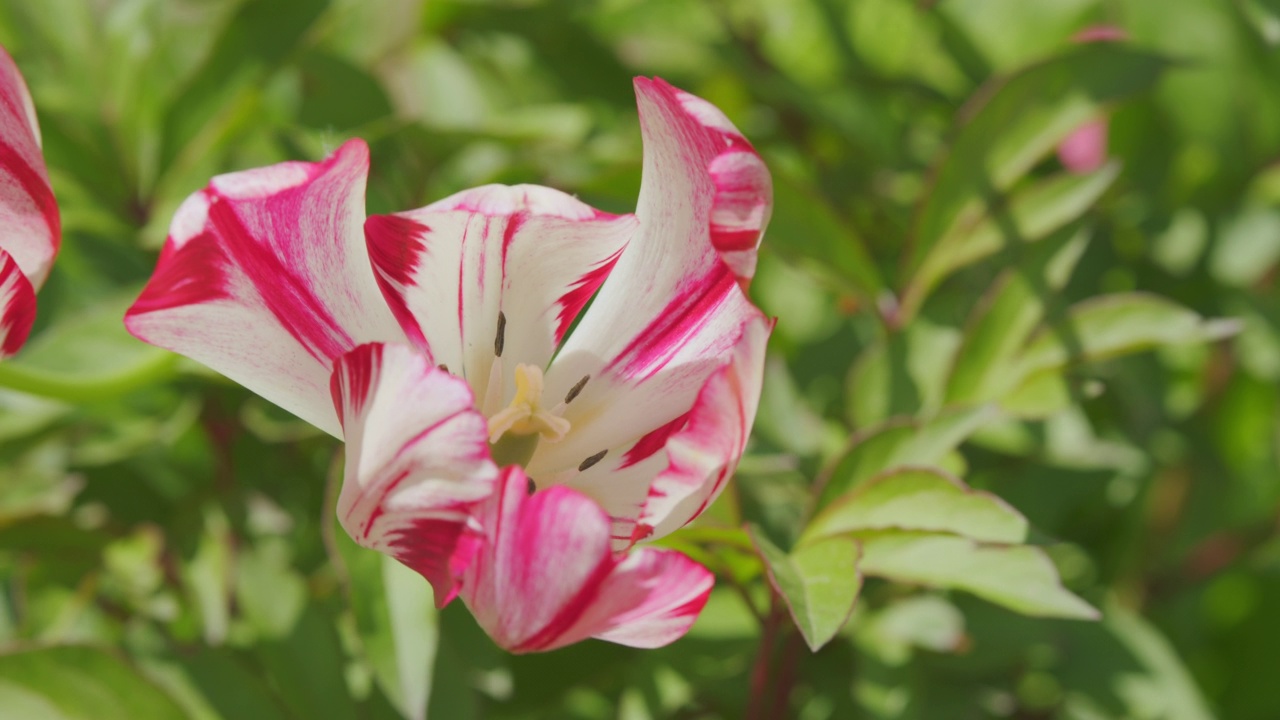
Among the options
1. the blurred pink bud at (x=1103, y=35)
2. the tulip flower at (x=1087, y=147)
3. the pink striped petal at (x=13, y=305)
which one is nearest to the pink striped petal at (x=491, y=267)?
the pink striped petal at (x=13, y=305)

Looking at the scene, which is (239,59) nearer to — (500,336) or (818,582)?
(500,336)

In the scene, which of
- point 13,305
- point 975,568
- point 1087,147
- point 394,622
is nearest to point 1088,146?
point 1087,147

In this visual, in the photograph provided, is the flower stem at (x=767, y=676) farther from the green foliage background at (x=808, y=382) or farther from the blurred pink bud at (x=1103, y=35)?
the blurred pink bud at (x=1103, y=35)

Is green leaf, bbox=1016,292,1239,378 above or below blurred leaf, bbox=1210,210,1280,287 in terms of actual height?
above

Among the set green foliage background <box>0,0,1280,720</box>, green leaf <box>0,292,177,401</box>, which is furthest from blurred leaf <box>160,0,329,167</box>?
green leaf <box>0,292,177,401</box>

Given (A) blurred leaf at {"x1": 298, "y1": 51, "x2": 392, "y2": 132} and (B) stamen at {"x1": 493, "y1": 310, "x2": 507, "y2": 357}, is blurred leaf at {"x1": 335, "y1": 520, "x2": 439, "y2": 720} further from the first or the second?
(A) blurred leaf at {"x1": 298, "y1": 51, "x2": 392, "y2": 132}

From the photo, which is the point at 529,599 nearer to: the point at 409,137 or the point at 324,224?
the point at 324,224
